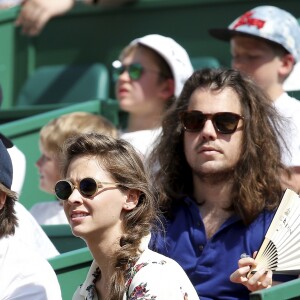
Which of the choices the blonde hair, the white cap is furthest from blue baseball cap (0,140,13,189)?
the white cap

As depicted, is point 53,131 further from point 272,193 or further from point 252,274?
point 252,274

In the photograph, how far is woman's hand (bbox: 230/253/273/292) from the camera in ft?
12.4

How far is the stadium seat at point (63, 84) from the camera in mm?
7758

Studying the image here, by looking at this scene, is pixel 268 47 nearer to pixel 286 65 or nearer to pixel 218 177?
pixel 286 65

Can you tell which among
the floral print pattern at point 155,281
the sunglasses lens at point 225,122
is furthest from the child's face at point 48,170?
the floral print pattern at point 155,281

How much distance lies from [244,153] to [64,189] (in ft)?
3.24

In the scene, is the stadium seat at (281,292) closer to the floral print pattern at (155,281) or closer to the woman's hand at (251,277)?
the woman's hand at (251,277)

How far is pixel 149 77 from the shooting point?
623 cm

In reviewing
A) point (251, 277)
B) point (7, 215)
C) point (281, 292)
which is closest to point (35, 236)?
point (7, 215)

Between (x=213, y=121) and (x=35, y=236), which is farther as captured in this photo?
(x=35, y=236)

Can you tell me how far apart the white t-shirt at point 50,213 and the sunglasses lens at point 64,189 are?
6.90ft

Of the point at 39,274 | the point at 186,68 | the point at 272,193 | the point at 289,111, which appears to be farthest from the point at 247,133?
the point at 186,68

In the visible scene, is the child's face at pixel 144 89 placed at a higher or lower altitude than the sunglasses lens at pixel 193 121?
lower

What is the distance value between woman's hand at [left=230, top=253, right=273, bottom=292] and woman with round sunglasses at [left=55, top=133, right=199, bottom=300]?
250 millimetres
